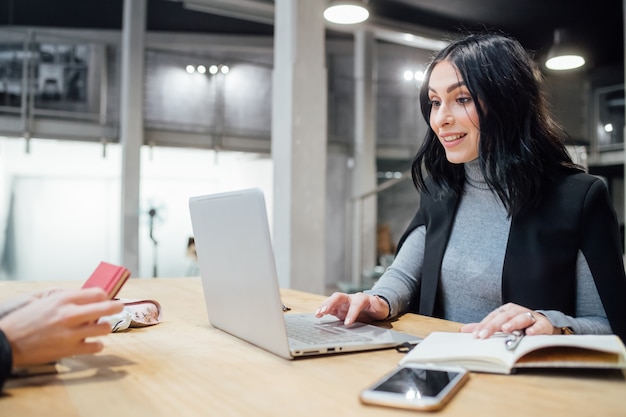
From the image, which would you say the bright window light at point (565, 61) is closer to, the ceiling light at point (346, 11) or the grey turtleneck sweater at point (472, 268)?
the ceiling light at point (346, 11)

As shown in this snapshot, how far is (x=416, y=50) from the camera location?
1148 centimetres

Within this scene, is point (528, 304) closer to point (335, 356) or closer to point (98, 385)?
point (335, 356)

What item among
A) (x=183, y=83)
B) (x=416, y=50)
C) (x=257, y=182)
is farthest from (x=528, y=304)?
(x=416, y=50)

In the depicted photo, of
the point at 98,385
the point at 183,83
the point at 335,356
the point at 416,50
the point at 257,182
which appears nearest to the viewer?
the point at 98,385

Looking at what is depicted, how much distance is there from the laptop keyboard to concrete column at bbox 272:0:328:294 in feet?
8.07

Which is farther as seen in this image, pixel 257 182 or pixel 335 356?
pixel 257 182

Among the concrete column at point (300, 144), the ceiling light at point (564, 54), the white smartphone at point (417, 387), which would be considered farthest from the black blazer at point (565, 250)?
the ceiling light at point (564, 54)

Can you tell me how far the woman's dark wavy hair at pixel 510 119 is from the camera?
151 centimetres

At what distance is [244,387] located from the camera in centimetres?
86

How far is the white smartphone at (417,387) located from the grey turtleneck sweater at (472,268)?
613mm

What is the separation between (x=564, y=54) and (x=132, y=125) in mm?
5823

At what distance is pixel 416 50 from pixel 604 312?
1077 centimetres

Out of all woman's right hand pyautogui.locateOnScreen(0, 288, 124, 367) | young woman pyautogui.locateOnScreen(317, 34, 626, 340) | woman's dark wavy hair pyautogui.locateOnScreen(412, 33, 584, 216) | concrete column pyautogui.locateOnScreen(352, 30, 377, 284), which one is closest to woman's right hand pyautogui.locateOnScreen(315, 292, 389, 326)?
young woman pyautogui.locateOnScreen(317, 34, 626, 340)

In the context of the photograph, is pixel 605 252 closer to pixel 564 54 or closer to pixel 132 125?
pixel 564 54
